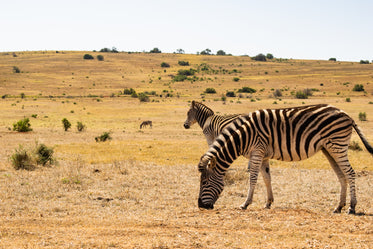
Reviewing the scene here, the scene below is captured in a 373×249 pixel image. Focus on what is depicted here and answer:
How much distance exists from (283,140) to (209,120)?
15.5ft

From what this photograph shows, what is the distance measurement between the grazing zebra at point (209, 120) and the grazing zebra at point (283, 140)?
3.20 m

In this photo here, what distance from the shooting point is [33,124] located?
37.3 m

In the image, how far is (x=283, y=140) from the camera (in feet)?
29.3

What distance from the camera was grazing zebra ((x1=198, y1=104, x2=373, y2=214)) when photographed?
28.1 ft

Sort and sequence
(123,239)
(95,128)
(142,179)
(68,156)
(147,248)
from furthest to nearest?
(95,128)
(68,156)
(142,179)
(123,239)
(147,248)

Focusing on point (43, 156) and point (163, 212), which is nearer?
point (163, 212)

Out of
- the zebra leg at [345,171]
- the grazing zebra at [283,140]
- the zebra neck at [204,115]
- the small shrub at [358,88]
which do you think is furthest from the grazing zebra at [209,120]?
the small shrub at [358,88]

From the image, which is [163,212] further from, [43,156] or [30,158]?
[43,156]

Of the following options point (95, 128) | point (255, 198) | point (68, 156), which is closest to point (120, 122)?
point (95, 128)

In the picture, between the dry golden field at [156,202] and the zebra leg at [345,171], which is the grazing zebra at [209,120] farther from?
the zebra leg at [345,171]

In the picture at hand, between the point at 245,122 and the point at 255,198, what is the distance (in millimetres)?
2851

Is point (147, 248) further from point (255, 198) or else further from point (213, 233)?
point (255, 198)

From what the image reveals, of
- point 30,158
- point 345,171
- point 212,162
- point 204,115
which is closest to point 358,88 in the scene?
point 204,115

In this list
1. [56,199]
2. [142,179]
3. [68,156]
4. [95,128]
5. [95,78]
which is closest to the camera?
[56,199]
